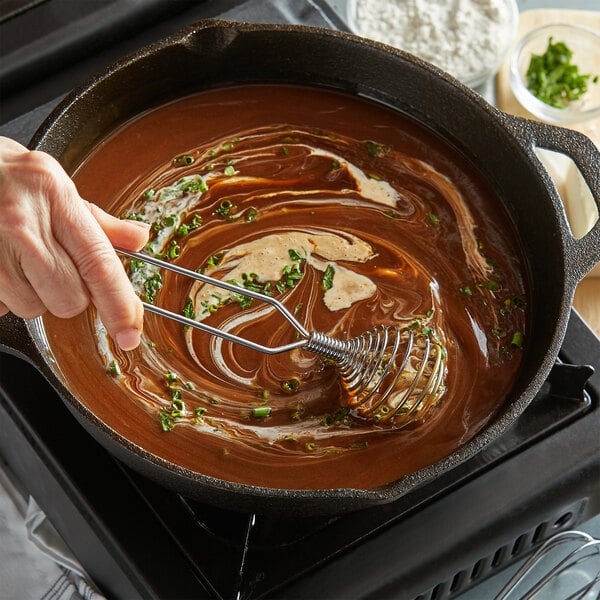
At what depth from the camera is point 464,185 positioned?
157 cm

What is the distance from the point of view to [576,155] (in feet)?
4.61

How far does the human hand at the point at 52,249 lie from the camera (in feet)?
3.65

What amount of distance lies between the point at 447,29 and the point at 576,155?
650 millimetres

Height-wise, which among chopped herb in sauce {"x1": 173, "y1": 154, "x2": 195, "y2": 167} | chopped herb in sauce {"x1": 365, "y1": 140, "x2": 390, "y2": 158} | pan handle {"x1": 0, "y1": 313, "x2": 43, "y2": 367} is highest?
chopped herb in sauce {"x1": 365, "y1": 140, "x2": 390, "y2": 158}

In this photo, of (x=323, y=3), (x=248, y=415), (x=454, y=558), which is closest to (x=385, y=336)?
(x=248, y=415)

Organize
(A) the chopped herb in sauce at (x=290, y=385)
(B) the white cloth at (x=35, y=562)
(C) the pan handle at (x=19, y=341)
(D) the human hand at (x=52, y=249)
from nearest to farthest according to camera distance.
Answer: (D) the human hand at (x=52, y=249)
(C) the pan handle at (x=19, y=341)
(A) the chopped herb in sauce at (x=290, y=385)
(B) the white cloth at (x=35, y=562)

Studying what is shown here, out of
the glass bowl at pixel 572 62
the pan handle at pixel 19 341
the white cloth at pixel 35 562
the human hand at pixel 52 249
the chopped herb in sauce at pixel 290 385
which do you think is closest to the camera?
the human hand at pixel 52 249

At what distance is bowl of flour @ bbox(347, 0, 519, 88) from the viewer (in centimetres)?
192

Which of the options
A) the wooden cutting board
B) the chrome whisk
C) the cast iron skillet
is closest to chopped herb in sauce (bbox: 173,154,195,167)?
the cast iron skillet

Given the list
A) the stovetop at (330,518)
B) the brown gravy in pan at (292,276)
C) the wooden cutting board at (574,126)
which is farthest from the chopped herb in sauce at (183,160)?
the wooden cutting board at (574,126)

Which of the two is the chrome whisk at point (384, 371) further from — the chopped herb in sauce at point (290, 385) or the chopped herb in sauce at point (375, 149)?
the chopped herb in sauce at point (375, 149)

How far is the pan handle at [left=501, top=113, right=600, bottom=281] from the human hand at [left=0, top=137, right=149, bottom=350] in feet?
1.99

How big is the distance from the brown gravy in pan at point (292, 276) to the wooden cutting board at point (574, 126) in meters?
0.32

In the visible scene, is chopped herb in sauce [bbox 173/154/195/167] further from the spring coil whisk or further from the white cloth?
the white cloth
